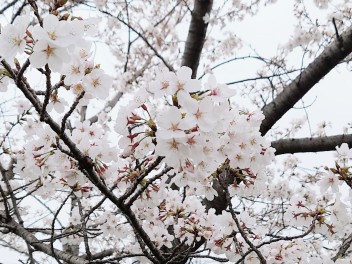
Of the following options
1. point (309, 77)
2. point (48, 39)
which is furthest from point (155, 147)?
point (309, 77)

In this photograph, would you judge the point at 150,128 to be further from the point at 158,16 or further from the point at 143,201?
the point at 158,16

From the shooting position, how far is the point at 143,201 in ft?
6.09

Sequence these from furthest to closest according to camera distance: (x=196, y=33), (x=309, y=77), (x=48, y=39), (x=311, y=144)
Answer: (x=196, y=33) → (x=311, y=144) → (x=309, y=77) → (x=48, y=39)

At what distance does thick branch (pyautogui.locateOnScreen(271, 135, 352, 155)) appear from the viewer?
335cm

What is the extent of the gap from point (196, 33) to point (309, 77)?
112cm

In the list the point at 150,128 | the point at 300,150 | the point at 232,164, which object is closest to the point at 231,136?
the point at 232,164

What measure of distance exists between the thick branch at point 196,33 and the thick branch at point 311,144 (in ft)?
3.75

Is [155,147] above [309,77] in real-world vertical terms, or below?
below

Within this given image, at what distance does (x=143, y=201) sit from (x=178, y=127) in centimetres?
83

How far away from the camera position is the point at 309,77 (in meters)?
3.15

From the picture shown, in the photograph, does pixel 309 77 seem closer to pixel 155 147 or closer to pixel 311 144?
pixel 311 144

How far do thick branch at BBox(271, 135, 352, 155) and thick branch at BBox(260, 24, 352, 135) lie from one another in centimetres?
26

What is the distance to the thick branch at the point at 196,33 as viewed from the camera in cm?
344

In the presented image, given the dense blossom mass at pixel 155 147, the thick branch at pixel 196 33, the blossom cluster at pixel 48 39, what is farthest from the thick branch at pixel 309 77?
the blossom cluster at pixel 48 39
